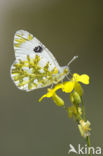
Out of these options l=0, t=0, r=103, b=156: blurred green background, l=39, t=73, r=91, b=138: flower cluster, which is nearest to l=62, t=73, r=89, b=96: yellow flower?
l=39, t=73, r=91, b=138: flower cluster

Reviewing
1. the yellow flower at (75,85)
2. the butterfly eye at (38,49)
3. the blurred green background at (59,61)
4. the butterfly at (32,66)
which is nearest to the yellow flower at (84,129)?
the yellow flower at (75,85)

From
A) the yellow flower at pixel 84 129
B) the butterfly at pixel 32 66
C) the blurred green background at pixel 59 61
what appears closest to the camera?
the yellow flower at pixel 84 129

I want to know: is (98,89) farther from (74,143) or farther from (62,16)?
(62,16)

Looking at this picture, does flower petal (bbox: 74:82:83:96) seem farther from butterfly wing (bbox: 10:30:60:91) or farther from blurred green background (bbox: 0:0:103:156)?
blurred green background (bbox: 0:0:103:156)

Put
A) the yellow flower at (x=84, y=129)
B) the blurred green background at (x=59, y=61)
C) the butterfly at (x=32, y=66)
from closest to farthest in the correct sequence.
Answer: the yellow flower at (x=84, y=129), the butterfly at (x=32, y=66), the blurred green background at (x=59, y=61)

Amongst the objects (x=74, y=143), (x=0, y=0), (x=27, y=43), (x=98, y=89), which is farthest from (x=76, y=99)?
(x=0, y=0)

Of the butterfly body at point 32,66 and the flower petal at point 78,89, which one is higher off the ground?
the butterfly body at point 32,66

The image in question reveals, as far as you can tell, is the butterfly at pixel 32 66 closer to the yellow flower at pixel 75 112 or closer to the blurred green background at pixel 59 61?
the yellow flower at pixel 75 112

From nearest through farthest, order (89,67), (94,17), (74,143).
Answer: (74,143)
(89,67)
(94,17)
